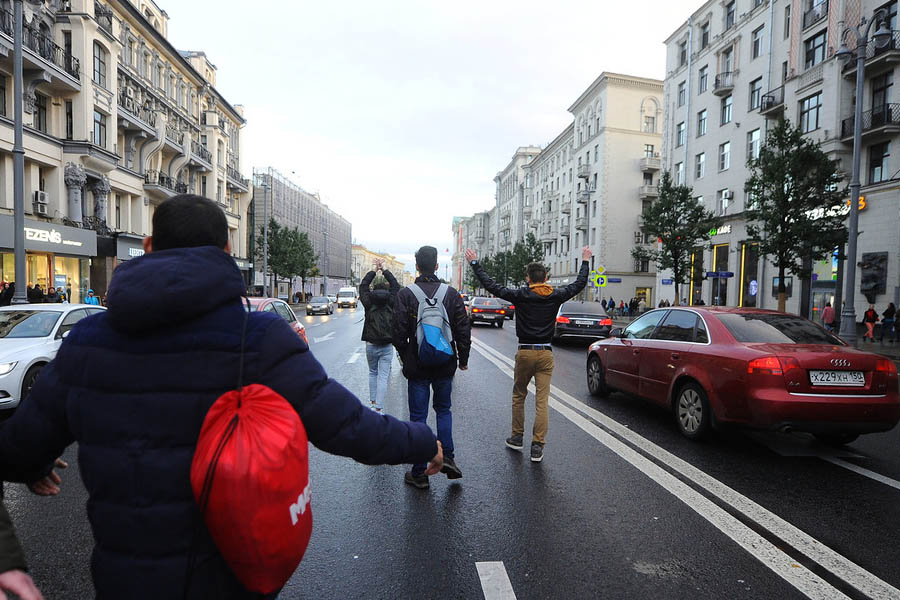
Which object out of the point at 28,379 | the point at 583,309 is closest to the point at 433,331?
the point at 28,379

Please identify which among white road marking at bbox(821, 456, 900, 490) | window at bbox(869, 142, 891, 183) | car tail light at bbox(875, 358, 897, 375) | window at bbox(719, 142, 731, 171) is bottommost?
white road marking at bbox(821, 456, 900, 490)

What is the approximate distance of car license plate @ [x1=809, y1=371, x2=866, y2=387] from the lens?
5410 mm

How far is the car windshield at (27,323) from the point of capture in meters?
7.82

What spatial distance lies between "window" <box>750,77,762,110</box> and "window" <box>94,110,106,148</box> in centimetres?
3510

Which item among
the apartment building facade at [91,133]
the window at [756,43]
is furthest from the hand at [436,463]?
the window at [756,43]

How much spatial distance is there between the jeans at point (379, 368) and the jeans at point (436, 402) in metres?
2.03

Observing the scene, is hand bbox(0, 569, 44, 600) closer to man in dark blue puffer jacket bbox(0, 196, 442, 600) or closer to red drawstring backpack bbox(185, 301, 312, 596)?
man in dark blue puffer jacket bbox(0, 196, 442, 600)

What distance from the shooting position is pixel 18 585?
128 centimetres

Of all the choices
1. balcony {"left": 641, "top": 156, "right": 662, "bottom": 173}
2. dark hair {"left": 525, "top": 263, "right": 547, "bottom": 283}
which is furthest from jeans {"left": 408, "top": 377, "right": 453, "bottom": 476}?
balcony {"left": 641, "top": 156, "right": 662, "bottom": 173}

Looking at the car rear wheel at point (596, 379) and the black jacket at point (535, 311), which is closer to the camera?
the black jacket at point (535, 311)

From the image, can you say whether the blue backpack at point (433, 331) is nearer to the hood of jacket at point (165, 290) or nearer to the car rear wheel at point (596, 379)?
the hood of jacket at point (165, 290)

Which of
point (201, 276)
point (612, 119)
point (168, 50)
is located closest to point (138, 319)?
point (201, 276)

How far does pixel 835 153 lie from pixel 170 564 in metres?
30.0

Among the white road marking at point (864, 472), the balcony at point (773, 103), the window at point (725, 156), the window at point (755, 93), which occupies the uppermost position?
the window at point (755, 93)
